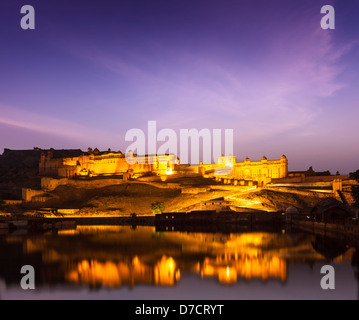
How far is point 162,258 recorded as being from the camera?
28.3 meters

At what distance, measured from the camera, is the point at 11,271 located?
80.7 feet

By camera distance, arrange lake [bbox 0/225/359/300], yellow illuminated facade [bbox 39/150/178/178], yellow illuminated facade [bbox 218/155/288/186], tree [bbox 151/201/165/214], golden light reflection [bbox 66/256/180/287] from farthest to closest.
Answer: yellow illuminated facade [bbox 39/150/178/178] < yellow illuminated facade [bbox 218/155/288/186] < tree [bbox 151/201/165/214] < golden light reflection [bbox 66/256/180/287] < lake [bbox 0/225/359/300]

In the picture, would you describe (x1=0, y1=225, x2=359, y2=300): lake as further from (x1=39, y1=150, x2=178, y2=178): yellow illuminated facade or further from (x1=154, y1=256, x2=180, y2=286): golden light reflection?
(x1=39, y1=150, x2=178, y2=178): yellow illuminated facade

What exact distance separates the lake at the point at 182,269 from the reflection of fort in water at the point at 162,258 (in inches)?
2.2

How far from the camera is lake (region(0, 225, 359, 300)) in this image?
62.7ft

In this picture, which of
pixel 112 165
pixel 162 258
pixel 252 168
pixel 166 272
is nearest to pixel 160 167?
pixel 112 165

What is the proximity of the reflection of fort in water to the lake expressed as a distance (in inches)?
2.2

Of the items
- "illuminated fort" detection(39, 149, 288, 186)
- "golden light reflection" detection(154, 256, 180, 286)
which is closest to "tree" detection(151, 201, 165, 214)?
"illuminated fort" detection(39, 149, 288, 186)

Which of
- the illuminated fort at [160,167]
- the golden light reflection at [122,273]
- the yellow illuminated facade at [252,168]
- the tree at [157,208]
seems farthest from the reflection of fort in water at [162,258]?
the yellow illuminated facade at [252,168]

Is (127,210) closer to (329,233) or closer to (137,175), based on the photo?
(137,175)

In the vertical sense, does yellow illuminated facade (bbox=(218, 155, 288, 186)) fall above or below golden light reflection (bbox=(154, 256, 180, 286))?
above

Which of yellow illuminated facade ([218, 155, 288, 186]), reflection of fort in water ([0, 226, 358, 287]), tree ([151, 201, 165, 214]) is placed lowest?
reflection of fort in water ([0, 226, 358, 287])

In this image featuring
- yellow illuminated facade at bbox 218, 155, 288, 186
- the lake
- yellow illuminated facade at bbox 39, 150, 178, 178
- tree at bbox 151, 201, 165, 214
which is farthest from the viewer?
yellow illuminated facade at bbox 39, 150, 178, 178
